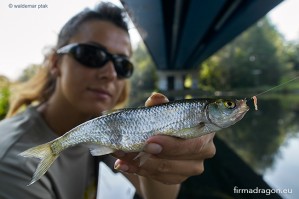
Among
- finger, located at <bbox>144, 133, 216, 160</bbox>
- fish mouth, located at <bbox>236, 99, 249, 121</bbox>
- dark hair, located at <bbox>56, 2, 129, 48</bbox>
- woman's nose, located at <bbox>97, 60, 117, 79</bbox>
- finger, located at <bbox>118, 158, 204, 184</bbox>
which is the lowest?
finger, located at <bbox>118, 158, 204, 184</bbox>

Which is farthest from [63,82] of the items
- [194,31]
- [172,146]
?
[194,31]

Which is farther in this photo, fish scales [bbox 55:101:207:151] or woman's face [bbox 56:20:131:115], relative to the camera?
woman's face [bbox 56:20:131:115]

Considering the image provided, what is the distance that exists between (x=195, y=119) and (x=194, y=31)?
237cm

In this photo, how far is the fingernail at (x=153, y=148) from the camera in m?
0.28

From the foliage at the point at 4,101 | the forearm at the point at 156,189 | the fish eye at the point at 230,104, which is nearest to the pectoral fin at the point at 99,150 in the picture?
the fish eye at the point at 230,104

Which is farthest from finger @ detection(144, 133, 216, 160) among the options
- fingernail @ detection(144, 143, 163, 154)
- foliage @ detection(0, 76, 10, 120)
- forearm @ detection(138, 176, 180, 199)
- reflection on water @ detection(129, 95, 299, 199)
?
reflection on water @ detection(129, 95, 299, 199)

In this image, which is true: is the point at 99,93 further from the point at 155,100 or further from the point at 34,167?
the point at 155,100

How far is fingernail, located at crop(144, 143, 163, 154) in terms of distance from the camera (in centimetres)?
28

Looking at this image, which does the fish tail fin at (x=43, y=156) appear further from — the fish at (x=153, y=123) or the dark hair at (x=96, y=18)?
the dark hair at (x=96, y=18)

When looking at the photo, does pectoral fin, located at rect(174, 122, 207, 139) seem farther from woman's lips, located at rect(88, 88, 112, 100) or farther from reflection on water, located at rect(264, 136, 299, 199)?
reflection on water, located at rect(264, 136, 299, 199)

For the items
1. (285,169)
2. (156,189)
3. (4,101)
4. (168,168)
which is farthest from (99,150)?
(285,169)

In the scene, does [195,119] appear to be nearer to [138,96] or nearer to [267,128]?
[138,96]

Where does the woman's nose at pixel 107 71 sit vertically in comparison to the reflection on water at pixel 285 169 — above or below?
above

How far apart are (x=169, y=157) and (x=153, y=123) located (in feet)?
0.36
